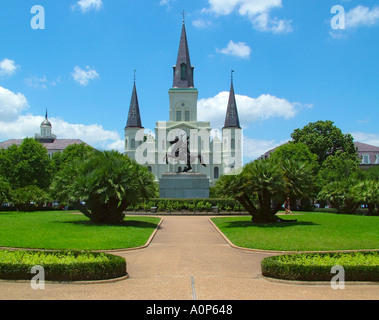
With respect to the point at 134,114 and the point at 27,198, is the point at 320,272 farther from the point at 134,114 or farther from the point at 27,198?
the point at 134,114

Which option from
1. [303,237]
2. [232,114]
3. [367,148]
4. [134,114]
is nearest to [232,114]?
[232,114]

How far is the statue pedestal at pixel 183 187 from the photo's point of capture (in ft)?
130

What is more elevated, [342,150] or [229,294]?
[342,150]

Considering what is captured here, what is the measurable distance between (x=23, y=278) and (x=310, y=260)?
8.06 metres

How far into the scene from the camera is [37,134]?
13900 cm

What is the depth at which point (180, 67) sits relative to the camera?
94.6 meters

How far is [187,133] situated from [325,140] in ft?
112

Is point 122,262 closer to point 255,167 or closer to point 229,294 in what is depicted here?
point 229,294

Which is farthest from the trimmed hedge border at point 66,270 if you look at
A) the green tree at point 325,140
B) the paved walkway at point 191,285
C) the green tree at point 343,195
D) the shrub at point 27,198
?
the green tree at point 325,140

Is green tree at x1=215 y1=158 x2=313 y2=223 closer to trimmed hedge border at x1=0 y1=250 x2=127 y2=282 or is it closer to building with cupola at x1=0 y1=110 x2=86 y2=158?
trimmed hedge border at x1=0 y1=250 x2=127 y2=282

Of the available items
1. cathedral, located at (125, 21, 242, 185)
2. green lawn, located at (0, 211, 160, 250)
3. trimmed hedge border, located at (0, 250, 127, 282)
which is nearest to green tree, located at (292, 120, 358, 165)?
cathedral, located at (125, 21, 242, 185)

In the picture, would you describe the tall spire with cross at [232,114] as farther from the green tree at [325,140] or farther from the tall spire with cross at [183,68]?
the green tree at [325,140]

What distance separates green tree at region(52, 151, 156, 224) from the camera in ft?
78.5
